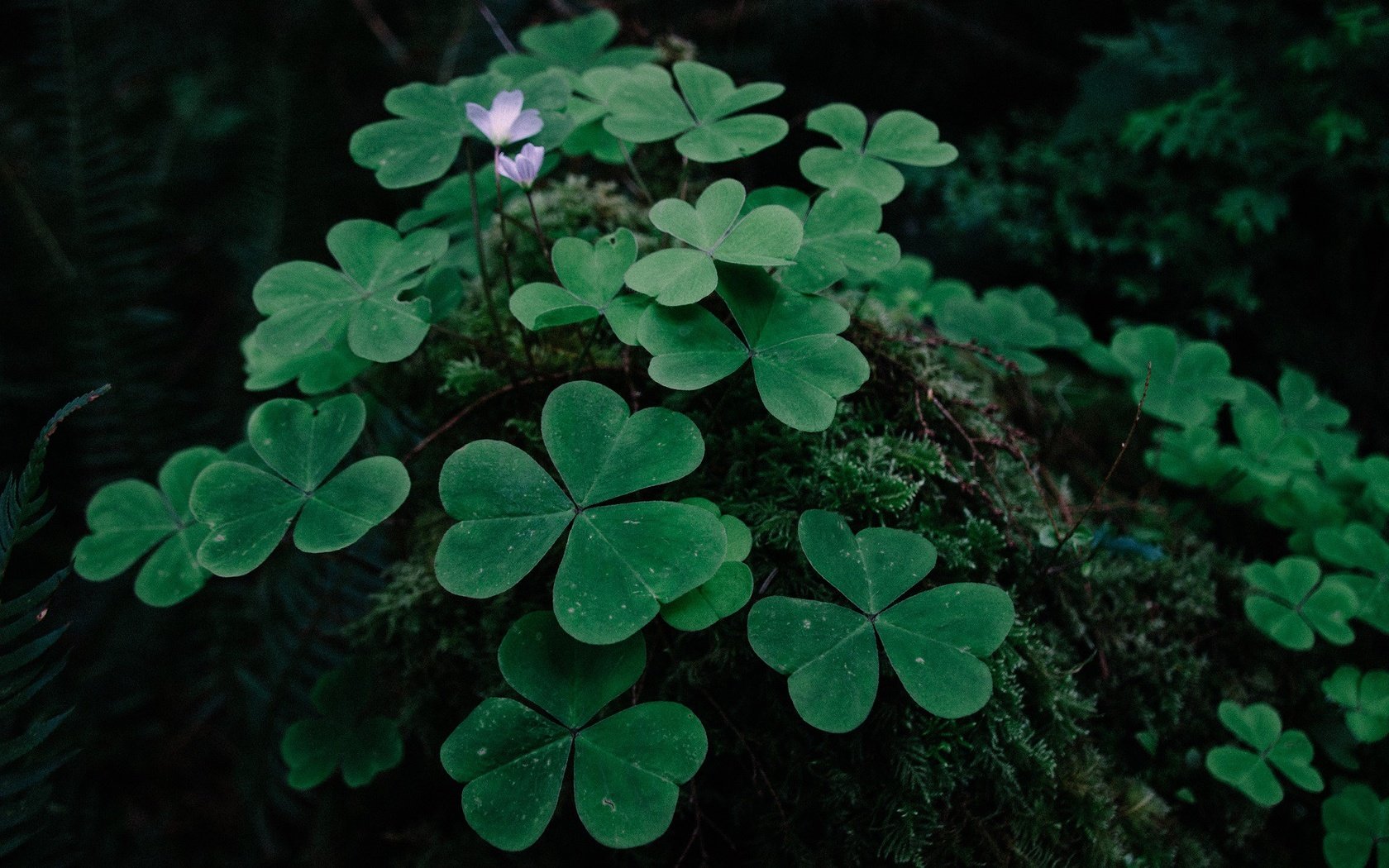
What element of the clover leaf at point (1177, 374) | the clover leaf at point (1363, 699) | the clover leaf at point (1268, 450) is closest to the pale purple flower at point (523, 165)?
the clover leaf at point (1177, 374)

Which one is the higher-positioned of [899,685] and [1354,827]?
[899,685]

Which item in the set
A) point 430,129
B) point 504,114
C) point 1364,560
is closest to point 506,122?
point 504,114

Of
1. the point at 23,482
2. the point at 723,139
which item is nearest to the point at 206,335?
the point at 23,482

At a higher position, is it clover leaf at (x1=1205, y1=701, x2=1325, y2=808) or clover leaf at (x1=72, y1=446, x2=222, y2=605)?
clover leaf at (x1=72, y1=446, x2=222, y2=605)

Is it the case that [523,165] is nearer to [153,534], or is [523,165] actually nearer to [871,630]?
[871,630]

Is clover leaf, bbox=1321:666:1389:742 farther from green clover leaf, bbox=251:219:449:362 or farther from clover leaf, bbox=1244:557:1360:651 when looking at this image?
green clover leaf, bbox=251:219:449:362

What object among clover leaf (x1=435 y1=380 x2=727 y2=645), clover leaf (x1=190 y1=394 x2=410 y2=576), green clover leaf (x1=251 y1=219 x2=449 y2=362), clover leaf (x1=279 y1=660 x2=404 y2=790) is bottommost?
clover leaf (x1=279 y1=660 x2=404 y2=790)

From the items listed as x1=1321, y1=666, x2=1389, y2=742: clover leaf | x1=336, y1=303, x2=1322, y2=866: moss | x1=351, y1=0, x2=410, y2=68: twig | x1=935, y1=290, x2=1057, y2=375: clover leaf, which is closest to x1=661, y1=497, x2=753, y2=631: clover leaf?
x1=336, y1=303, x2=1322, y2=866: moss
